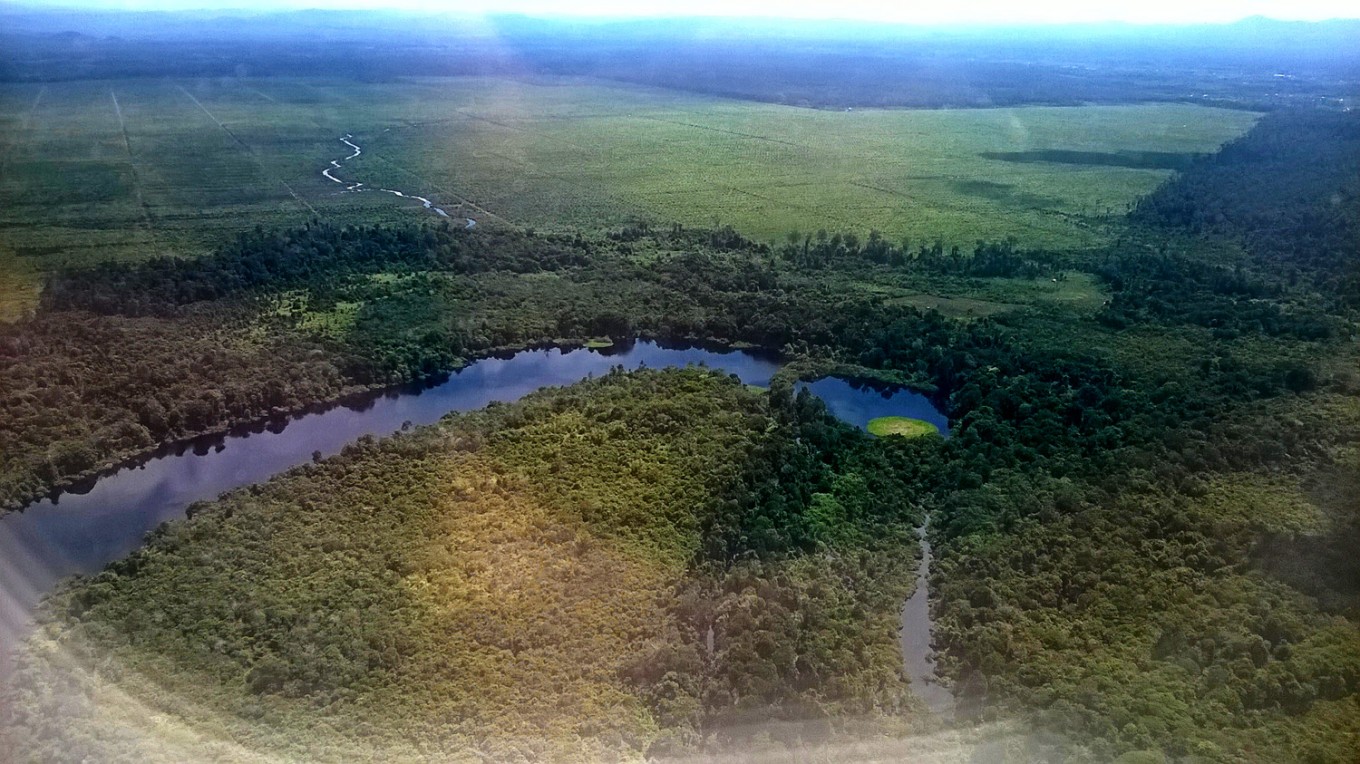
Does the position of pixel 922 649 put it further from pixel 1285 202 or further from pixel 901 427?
pixel 1285 202

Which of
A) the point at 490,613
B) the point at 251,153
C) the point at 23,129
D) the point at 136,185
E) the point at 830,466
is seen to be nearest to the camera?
the point at 490,613

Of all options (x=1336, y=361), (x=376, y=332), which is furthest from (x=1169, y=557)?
(x=376, y=332)

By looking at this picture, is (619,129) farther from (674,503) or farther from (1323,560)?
(1323,560)

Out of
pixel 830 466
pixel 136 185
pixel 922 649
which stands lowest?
pixel 922 649

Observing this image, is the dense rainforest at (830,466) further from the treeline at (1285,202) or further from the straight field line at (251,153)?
the straight field line at (251,153)

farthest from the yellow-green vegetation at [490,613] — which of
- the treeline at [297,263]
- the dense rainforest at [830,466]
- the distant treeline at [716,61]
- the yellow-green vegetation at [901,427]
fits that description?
the distant treeline at [716,61]

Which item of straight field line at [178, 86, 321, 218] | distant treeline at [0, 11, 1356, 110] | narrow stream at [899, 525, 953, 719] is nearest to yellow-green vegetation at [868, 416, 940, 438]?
narrow stream at [899, 525, 953, 719]

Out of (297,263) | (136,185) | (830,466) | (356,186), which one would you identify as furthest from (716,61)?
(830,466)
